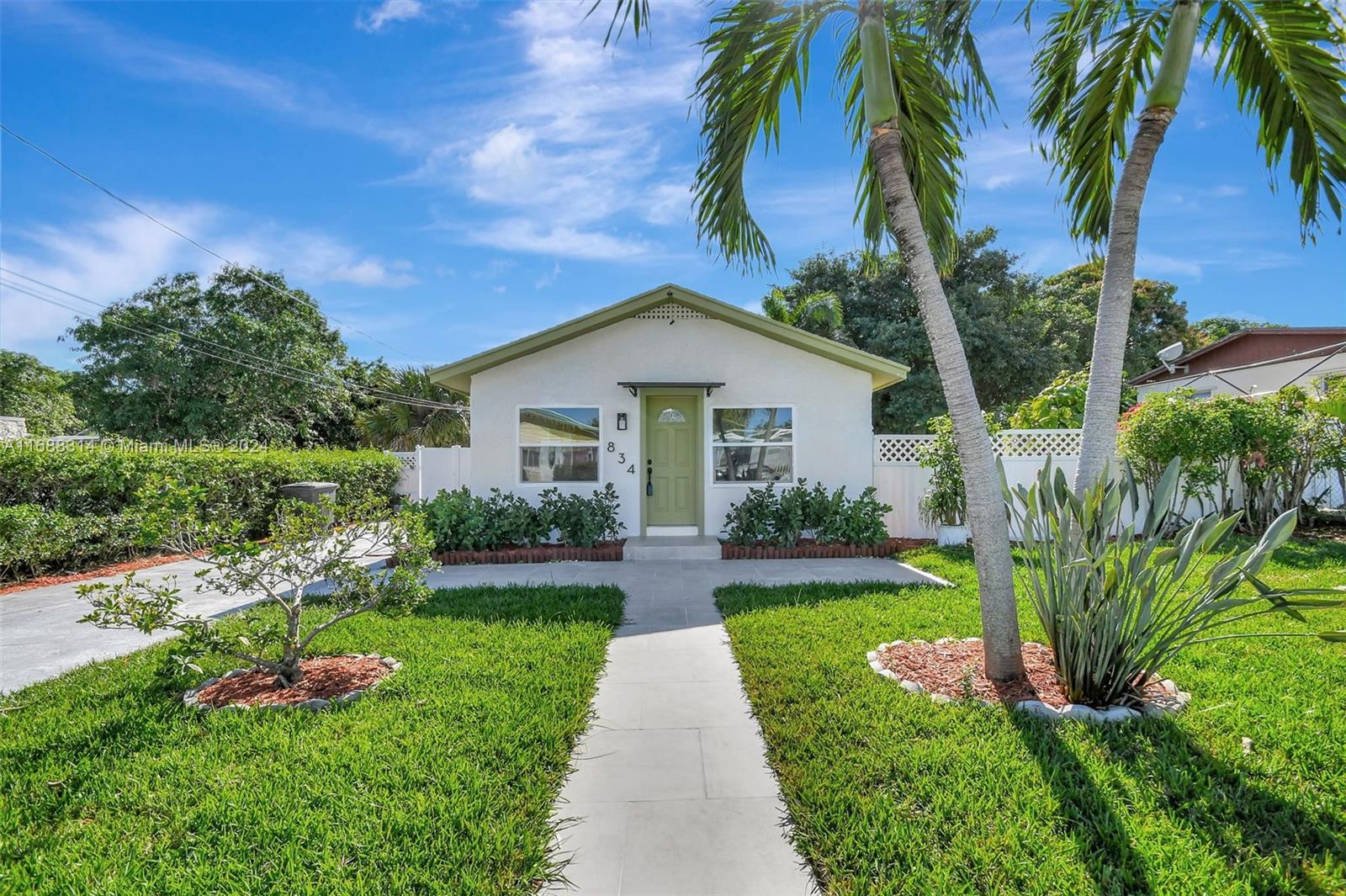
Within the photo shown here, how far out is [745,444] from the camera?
9.60 meters

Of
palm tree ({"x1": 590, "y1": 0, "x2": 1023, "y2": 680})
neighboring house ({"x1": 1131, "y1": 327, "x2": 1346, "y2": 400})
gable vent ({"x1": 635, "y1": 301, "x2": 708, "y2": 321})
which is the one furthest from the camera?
neighboring house ({"x1": 1131, "y1": 327, "x2": 1346, "y2": 400})

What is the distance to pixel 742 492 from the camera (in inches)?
376

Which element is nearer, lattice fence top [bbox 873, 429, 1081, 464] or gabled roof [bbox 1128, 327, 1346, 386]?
lattice fence top [bbox 873, 429, 1081, 464]

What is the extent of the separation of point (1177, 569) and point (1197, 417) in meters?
7.64

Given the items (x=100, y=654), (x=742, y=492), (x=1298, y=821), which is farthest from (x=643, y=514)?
(x=1298, y=821)

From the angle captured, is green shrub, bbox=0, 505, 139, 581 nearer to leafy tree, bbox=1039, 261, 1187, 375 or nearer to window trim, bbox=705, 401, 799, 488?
window trim, bbox=705, 401, 799, 488

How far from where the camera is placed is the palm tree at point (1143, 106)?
351 centimetres

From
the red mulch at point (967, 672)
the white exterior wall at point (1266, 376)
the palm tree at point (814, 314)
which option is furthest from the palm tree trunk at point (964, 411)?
the white exterior wall at point (1266, 376)

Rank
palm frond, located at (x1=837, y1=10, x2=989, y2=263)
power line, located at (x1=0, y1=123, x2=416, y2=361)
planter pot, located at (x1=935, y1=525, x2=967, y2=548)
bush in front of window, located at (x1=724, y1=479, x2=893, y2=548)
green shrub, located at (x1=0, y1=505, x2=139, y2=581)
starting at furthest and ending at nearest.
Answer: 1. power line, located at (x1=0, y1=123, x2=416, y2=361)
2. planter pot, located at (x1=935, y1=525, x2=967, y2=548)
3. bush in front of window, located at (x1=724, y1=479, x2=893, y2=548)
4. green shrub, located at (x1=0, y1=505, x2=139, y2=581)
5. palm frond, located at (x1=837, y1=10, x2=989, y2=263)

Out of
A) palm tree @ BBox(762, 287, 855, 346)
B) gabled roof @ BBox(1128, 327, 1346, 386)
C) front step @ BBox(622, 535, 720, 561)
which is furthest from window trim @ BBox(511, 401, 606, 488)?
gabled roof @ BBox(1128, 327, 1346, 386)

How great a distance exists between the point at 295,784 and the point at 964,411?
3.80m

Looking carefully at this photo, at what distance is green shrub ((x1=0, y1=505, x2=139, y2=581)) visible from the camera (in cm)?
712

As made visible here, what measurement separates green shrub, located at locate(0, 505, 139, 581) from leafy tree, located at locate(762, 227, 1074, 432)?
15179mm

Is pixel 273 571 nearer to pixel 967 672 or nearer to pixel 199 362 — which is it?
pixel 967 672
